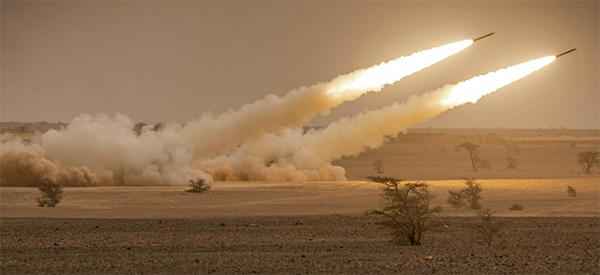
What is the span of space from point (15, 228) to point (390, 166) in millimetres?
49308

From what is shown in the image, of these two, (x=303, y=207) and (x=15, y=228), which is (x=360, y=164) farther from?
(x=15, y=228)

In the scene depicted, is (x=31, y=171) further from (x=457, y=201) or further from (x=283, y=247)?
(x=283, y=247)

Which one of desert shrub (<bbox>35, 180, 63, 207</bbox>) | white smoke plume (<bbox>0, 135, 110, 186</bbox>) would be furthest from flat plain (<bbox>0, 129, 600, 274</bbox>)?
white smoke plume (<bbox>0, 135, 110, 186</bbox>)

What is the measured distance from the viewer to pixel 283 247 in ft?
67.6

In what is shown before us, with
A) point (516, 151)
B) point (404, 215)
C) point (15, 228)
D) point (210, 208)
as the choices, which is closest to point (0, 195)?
point (210, 208)

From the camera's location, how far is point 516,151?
299 ft

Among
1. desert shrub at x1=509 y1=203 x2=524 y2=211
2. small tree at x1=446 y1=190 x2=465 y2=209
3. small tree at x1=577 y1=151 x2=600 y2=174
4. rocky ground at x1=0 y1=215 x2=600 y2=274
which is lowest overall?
rocky ground at x1=0 y1=215 x2=600 y2=274

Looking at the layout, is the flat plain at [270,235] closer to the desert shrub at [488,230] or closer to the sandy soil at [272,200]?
the sandy soil at [272,200]

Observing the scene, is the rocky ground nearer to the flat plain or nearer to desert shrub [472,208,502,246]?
the flat plain

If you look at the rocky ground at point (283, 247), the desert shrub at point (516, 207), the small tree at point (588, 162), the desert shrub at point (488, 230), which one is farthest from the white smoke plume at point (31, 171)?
the small tree at point (588, 162)

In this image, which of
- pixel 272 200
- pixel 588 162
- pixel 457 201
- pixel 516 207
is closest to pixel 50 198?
pixel 272 200

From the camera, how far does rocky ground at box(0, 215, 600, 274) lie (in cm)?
1717

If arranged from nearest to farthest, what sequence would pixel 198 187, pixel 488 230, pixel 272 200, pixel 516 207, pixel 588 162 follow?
pixel 488 230
pixel 516 207
pixel 272 200
pixel 198 187
pixel 588 162

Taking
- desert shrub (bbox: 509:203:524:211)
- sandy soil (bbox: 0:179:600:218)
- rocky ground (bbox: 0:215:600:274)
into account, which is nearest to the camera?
rocky ground (bbox: 0:215:600:274)
